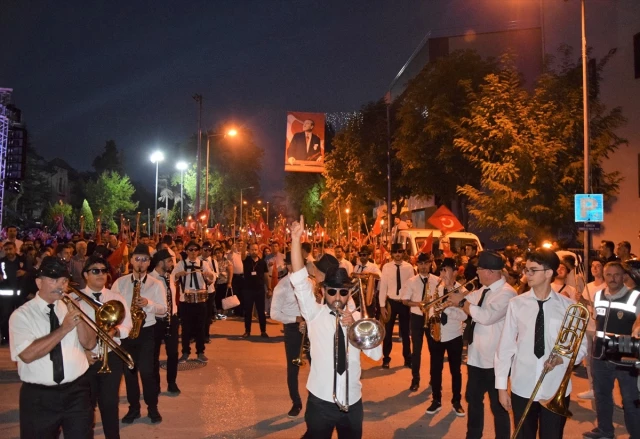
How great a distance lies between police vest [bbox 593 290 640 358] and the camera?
23.4ft

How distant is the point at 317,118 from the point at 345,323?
27161 mm

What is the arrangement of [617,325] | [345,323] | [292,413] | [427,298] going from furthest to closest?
[427,298] < [292,413] < [617,325] < [345,323]

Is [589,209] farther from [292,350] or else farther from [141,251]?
[141,251]

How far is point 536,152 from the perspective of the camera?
1942 cm

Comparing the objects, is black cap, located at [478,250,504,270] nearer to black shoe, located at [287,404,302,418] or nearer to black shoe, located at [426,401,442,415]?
black shoe, located at [426,401,442,415]

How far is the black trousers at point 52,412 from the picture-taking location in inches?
183

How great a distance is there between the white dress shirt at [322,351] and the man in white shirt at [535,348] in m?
1.26

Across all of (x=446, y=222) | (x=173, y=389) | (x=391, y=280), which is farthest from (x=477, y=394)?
(x=446, y=222)

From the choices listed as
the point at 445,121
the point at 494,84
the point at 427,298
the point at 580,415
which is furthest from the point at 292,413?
the point at 445,121

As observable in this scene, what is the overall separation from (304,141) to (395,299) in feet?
68.9

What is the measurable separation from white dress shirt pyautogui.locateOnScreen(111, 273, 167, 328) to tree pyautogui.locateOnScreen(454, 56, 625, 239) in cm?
1418

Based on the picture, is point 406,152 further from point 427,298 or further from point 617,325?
point 617,325

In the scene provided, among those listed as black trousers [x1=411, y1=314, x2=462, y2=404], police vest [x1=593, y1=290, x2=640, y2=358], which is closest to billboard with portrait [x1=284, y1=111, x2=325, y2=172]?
black trousers [x1=411, y1=314, x2=462, y2=404]

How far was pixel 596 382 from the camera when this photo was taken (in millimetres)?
7422
